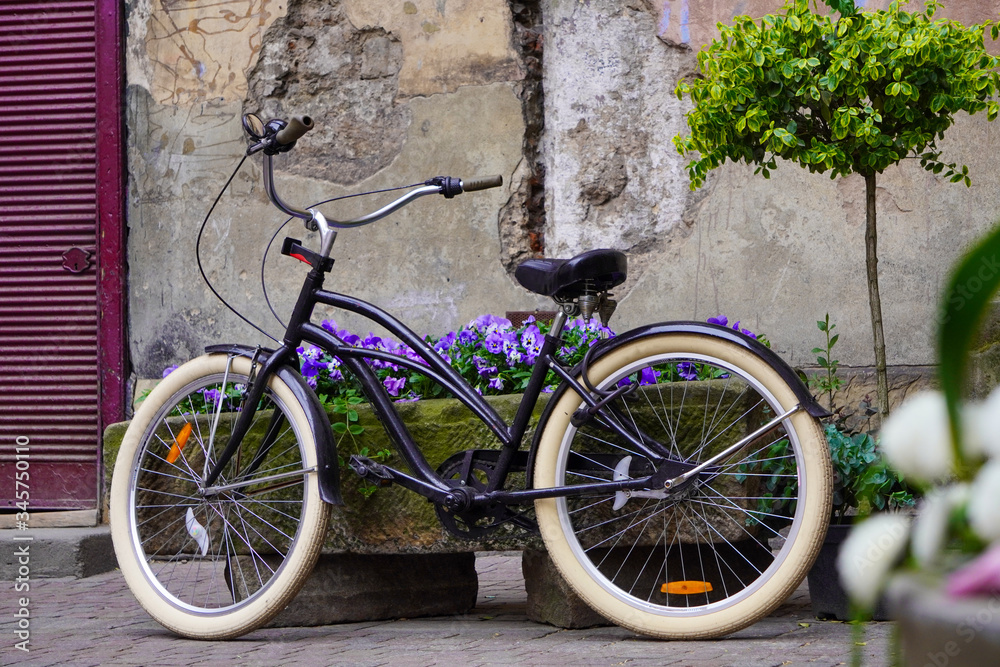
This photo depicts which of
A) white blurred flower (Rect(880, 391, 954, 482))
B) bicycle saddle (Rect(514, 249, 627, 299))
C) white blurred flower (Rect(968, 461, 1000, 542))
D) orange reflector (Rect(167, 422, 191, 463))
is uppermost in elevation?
bicycle saddle (Rect(514, 249, 627, 299))

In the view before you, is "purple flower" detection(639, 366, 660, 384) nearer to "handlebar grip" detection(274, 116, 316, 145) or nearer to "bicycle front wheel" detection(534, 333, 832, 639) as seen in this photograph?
"bicycle front wheel" detection(534, 333, 832, 639)

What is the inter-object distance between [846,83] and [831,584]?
1465 millimetres

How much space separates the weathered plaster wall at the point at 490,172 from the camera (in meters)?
4.82

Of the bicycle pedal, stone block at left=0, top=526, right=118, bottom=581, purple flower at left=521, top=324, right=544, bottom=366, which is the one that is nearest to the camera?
the bicycle pedal

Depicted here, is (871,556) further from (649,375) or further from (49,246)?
(49,246)

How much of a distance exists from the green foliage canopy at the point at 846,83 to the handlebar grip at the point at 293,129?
125cm

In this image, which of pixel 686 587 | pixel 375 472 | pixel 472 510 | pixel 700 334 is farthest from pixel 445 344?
pixel 686 587

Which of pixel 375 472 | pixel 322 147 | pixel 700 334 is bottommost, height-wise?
pixel 375 472

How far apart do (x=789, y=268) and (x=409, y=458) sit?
263 centimetres

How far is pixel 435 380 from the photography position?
296 cm

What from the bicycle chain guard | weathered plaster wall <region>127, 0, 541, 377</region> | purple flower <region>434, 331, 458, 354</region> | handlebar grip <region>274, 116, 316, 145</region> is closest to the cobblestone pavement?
the bicycle chain guard

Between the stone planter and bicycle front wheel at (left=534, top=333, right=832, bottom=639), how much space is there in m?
2.21

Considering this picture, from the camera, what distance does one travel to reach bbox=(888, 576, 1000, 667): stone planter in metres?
0.39

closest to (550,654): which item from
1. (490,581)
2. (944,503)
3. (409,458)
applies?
(409,458)
